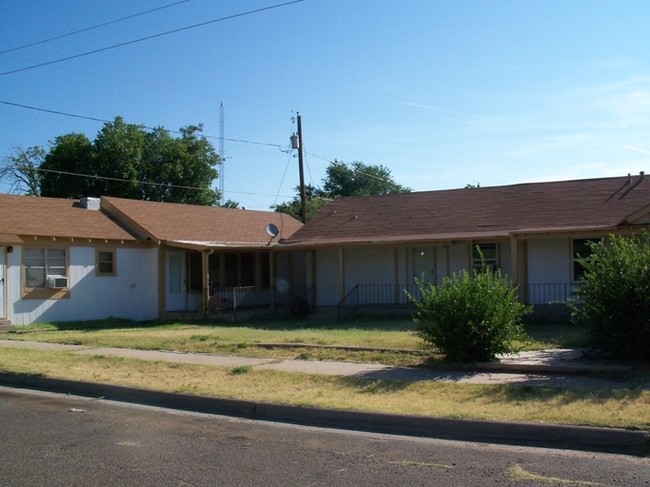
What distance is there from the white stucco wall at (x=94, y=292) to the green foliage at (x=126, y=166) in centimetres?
1793

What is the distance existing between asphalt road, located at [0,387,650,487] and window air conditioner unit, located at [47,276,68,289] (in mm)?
14792

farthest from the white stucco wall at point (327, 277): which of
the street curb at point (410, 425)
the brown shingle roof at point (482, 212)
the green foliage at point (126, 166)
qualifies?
the green foliage at point (126, 166)

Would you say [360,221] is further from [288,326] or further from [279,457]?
[279,457]

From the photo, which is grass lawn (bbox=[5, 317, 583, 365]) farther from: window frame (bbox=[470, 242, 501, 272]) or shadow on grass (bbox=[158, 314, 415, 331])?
window frame (bbox=[470, 242, 501, 272])

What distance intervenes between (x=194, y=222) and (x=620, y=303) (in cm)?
2103

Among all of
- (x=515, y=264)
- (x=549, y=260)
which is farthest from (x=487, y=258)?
(x=515, y=264)

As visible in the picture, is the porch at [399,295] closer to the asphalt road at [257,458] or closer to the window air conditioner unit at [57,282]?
the window air conditioner unit at [57,282]

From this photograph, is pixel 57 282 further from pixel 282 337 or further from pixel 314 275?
pixel 282 337

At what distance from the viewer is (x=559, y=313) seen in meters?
20.6

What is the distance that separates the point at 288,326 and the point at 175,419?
12.3 meters

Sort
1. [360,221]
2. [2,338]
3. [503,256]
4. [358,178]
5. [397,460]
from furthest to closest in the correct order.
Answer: [358,178], [360,221], [503,256], [2,338], [397,460]

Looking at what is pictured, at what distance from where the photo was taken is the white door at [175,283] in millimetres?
26469

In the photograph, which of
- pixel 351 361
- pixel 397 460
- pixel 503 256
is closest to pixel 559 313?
pixel 503 256

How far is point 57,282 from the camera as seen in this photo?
2358cm
